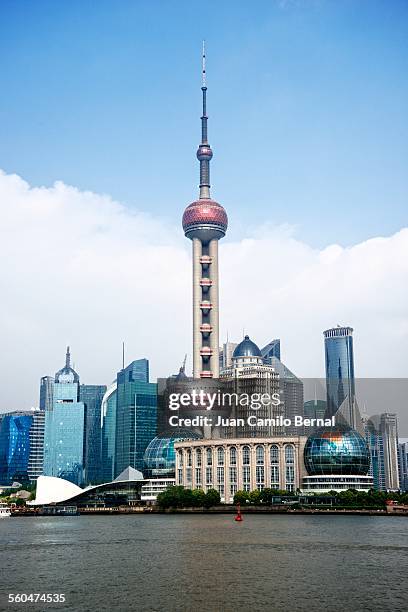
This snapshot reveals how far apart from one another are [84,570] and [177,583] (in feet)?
40.2

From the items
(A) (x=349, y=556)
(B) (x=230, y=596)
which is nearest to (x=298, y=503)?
(A) (x=349, y=556)

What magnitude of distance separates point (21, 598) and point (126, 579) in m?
13.0

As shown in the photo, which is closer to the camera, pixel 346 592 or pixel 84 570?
pixel 346 592

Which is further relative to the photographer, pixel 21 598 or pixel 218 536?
pixel 218 536

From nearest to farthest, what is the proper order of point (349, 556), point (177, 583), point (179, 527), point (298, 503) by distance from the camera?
point (177, 583) < point (349, 556) < point (179, 527) < point (298, 503)

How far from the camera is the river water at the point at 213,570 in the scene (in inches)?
2367

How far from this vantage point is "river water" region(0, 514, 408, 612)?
197 ft

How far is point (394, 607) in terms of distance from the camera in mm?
58000

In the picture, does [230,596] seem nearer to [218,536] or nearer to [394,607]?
[394,607]

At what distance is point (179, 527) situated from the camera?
5443 inches

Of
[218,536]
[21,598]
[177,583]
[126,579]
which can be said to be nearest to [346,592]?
[177,583]

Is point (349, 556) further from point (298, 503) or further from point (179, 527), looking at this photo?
point (298, 503)

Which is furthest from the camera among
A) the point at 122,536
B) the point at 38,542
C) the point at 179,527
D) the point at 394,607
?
the point at 179,527

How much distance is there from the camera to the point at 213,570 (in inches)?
2987
